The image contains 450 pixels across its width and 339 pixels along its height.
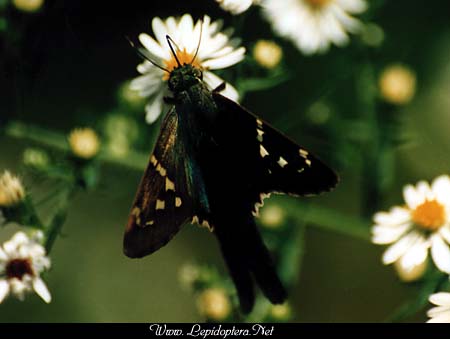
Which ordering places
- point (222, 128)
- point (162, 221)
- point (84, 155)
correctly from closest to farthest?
point (162, 221) < point (222, 128) < point (84, 155)

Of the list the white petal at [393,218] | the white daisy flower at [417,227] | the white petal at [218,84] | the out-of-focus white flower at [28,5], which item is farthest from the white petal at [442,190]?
the out-of-focus white flower at [28,5]

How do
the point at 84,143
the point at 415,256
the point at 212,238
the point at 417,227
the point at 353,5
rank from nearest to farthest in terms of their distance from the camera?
the point at 415,256
the point at 417,227
the point at 84,143
the point at 353,5
the point at 212,238

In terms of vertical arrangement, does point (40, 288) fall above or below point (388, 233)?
below

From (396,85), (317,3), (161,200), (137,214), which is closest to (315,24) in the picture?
(317,3)

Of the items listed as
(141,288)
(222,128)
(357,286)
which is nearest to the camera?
(222,128)

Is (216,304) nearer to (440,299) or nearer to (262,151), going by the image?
(262,151)
